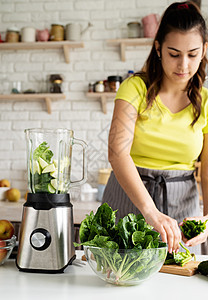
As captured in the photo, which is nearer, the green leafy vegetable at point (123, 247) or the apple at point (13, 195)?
the green leafy vegetable at point (123, 247)

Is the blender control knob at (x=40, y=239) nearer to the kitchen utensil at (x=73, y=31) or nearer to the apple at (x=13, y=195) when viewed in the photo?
the apple at (x=13, y=195)

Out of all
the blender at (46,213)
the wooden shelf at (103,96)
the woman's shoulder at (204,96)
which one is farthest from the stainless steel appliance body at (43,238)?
the wooden shelf at (103,96)

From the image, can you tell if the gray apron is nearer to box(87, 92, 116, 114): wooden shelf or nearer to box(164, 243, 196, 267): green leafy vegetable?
box(164, 243, 196, 267): green leafy vegetable

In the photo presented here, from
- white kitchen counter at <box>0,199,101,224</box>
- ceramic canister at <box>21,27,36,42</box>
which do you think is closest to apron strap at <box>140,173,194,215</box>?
white kitchen counter at <box>0,199,101,224</box>

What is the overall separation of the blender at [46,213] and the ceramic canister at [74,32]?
2210mm

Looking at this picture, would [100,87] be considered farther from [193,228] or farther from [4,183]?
[193,228]

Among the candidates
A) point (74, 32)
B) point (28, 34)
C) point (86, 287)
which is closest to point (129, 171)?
point (86, 287)

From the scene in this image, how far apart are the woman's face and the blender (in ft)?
A: 1.71

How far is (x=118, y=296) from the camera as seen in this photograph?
32.7 inches

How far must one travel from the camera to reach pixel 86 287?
89 cm

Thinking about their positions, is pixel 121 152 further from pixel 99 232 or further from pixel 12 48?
pixel 12 48

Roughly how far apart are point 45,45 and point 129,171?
216cm

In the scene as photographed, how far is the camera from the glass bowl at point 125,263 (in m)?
0.84

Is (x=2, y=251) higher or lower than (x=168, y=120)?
lower
